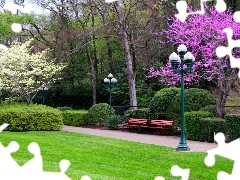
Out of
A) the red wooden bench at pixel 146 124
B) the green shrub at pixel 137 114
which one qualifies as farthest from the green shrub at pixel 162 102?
the green shrub at pixel 137 114

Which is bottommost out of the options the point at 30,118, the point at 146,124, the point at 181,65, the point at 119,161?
the point at 119,161

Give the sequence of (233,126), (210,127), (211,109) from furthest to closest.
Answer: (211,109) → (210,127) → (233,126)

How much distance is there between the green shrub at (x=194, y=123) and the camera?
11.8 m

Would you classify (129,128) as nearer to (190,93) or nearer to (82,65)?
(190,93)

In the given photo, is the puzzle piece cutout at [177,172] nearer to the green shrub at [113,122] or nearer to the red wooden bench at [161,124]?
the red wooden bench at [161,124]

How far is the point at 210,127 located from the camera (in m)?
11.4

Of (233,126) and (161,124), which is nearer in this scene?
(233,126)

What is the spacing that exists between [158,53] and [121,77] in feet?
8.87

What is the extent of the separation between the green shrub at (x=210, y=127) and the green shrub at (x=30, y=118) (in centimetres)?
539

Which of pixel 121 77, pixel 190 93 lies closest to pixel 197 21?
pixel 190 93

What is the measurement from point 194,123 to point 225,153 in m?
10.0

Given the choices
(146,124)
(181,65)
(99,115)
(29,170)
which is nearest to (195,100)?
(146,124)

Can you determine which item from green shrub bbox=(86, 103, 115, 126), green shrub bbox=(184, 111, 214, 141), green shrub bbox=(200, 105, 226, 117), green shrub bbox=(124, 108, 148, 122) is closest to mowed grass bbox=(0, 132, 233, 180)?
green shrub bbox=(184, 111, 214, 141)

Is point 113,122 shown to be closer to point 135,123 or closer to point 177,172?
point 135,123
